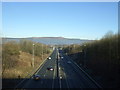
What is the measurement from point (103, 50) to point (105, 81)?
6075 mm

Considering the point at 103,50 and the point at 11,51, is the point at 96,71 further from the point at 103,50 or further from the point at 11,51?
the point at 11,51

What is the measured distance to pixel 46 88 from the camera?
70.7 feet

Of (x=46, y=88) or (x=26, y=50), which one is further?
(x=26, y=50)

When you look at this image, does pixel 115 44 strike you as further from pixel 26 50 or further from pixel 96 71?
pixel 26 50

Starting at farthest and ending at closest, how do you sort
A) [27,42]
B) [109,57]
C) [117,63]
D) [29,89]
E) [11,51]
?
[27,42], [11,51], [109,57], [117,63], [29,89]

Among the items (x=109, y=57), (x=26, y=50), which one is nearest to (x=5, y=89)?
(x=109, y=57)

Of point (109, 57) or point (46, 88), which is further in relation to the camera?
point (109, 57)

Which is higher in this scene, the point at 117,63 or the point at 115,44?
the point at 115,44

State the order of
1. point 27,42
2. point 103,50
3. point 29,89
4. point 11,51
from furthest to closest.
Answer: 1. point 27,42
2. point 11,51
3. point 103,50
4. point 29,89

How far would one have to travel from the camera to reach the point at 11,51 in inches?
1492

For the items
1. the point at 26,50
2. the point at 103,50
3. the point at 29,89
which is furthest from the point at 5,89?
the point at 26,50

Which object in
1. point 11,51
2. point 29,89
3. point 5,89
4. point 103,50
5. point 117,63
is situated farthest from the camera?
point 11,51

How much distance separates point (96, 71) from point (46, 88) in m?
11.7

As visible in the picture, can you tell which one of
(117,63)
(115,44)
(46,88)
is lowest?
(46,88)
